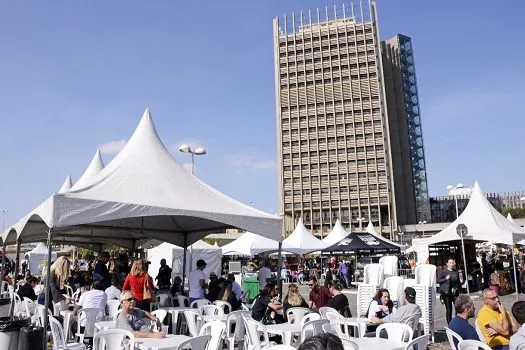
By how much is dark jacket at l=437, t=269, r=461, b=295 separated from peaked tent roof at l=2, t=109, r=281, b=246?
448 cm

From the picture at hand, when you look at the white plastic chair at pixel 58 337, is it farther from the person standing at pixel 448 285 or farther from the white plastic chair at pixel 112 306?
the person standing at pixel 448 285

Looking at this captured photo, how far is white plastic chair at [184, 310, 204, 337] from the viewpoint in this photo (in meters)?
7.56

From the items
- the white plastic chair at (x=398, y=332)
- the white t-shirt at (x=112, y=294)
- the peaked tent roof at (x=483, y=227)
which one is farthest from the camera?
the peaked tent roof at (x=483, y=227)

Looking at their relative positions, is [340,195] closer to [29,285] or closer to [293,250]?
[293,250]

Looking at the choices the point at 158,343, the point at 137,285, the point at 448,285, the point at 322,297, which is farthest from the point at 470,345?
the point at 448,285

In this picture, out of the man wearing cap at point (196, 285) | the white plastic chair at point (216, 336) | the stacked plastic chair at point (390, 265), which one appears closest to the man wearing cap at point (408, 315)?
the white plastic chair at point (216, 336)

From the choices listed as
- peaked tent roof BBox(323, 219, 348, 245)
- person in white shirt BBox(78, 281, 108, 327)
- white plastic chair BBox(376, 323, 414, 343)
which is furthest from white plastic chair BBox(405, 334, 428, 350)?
peaked tent roof BBox(323, 219, 348, 245)

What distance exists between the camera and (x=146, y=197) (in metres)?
8.27

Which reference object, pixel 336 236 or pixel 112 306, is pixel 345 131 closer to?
pixel 336 236

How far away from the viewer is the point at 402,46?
102250mm

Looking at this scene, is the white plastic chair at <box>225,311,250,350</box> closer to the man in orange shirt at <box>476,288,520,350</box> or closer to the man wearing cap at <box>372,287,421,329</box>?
the man wearing cap at <box>372,287,421,329</box>

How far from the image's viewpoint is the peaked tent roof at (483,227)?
16.8 meters

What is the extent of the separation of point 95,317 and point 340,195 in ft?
283

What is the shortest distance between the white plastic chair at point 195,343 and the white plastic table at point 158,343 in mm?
628
